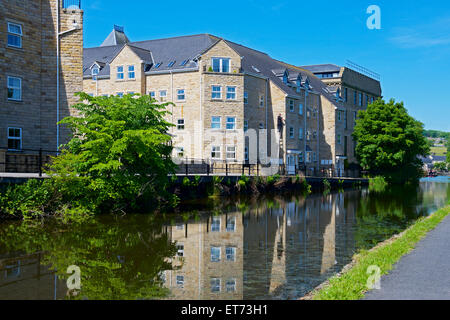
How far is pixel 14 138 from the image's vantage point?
24.2 m

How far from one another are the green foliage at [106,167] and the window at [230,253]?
754 centimetres

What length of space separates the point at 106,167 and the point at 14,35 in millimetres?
10711

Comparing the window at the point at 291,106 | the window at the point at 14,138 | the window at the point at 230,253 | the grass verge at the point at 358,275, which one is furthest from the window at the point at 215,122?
the grass verge at the point at 358,275

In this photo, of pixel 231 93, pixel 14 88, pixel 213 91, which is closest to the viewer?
pixel 14 88

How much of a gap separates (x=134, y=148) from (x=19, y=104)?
28.4 feet

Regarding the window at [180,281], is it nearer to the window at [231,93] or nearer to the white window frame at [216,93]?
the white window frame at [216,93]

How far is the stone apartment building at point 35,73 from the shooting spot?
23812mm

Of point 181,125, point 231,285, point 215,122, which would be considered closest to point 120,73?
point 181,125

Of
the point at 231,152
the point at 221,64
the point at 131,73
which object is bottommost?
the point at 231,152

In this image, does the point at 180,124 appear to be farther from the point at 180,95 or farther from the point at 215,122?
the point at 215,122

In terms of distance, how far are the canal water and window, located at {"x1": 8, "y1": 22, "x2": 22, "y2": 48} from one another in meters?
11.4

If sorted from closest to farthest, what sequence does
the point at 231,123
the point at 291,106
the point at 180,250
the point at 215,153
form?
the point at 180,250 < the point at 215,153 < the point at 231,123 < the point at 291,106
